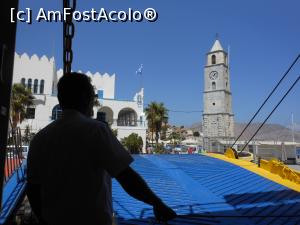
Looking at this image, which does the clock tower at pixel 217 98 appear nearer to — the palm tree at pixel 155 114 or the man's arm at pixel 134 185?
the palm tree at pixel 155 114

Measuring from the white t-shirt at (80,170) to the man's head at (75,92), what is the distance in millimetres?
98

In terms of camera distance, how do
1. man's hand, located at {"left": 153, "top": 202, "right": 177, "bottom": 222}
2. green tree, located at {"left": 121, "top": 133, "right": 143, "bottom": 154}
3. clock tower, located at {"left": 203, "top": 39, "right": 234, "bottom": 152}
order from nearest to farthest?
man's hand, located at {"left": 153, "top": 202, "right": 177, "bottom": 222} < green tree, located at {"left": 121, "top": 133, "right": 143, "bottom": 154} < clock tower, located at {"left": 203, "top": 39, "right": 234, "bottom": 152}

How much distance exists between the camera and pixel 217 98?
87.6 metres

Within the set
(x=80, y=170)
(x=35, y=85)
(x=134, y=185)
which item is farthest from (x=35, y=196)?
(x=35, y=85)

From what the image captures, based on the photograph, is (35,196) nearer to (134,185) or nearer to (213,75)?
(134,185)

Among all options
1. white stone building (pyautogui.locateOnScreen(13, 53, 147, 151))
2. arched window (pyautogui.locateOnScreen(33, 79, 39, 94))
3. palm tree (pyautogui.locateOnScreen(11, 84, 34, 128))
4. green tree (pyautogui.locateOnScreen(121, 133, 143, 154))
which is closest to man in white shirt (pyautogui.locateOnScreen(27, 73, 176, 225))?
palm tree (pyautogui.locateOnScreen(11, 84, 34, 128))

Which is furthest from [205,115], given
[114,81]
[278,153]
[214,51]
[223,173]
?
[223,173]

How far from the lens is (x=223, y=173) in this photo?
1112cm

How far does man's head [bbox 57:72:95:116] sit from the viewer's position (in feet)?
5.83

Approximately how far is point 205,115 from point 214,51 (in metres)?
20.2

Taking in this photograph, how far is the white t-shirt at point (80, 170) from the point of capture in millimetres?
1566

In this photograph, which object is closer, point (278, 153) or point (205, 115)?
point (278, 153)

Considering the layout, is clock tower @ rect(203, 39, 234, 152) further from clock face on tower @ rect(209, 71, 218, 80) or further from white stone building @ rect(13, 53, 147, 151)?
white stone building @ rect(13, 53, 147, 151)

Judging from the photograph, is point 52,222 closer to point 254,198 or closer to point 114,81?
point 254,198
